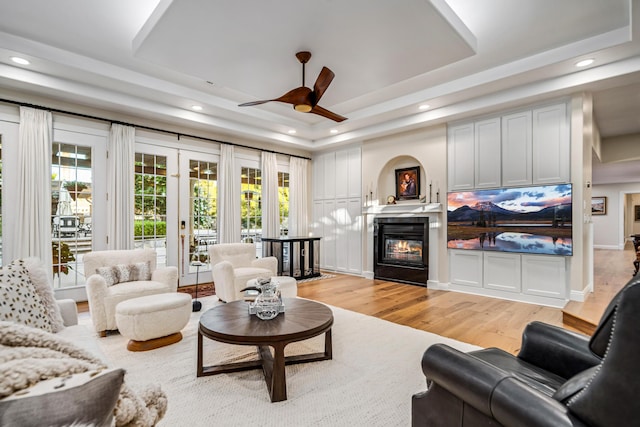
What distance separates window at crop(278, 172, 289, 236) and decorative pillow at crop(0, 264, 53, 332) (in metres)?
5.22

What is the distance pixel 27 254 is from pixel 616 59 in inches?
286

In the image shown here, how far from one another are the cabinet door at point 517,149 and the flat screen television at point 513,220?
0.57 feet

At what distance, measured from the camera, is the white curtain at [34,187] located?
3982 millimetres

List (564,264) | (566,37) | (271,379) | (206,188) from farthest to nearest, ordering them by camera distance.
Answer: (206,188) < (564,264) < (566,37) < (271,379)

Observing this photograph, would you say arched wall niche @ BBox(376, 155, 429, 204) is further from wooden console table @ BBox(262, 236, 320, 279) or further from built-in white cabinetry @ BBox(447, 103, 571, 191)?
wooden console table @ BBox(262, 236, 320, 279)

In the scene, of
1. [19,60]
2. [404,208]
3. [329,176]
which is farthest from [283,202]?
[19,60]

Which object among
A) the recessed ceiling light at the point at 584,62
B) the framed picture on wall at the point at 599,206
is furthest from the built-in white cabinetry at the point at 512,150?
the framed picture on wall at the point at 599,206

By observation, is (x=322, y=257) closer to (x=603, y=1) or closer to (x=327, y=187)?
(x=327, y=187)

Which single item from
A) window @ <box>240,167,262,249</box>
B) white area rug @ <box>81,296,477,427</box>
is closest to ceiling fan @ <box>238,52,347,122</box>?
white area rug @ <box>81,296,477,427</box>

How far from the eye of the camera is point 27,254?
4.00 meters

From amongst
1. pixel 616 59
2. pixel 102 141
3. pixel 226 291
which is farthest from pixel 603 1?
pixel 102 141

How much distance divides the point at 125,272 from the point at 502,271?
5.01 m

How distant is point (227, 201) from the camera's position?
5957mm

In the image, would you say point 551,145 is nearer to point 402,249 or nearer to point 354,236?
point 402,249
